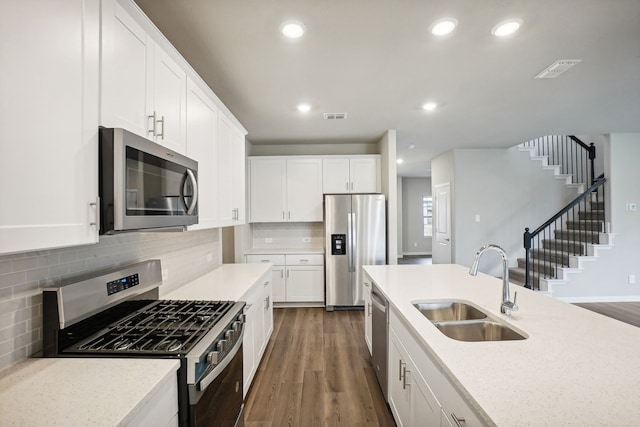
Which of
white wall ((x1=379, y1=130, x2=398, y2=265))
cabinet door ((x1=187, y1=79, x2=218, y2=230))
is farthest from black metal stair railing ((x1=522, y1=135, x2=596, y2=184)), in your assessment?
cabinet door ((x1=187, y1=79, x2=218, y2=230))

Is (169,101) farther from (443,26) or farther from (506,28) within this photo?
(506,28)

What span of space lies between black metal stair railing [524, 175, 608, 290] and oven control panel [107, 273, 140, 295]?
5.22 meters

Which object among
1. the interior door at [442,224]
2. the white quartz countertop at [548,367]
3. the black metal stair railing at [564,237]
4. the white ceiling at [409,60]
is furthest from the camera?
the interior door at [442,224]

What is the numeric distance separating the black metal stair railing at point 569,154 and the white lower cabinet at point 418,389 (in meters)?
5.89

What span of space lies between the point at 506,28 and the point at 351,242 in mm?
3043

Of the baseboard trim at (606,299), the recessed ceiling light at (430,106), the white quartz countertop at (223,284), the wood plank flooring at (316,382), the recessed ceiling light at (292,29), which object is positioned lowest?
the wood plank flooring at (316,382)

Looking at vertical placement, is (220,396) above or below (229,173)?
below

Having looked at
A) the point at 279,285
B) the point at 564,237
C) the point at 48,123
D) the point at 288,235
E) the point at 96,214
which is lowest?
the point at 279,285

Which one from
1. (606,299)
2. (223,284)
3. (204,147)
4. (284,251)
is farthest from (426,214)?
(204,147)

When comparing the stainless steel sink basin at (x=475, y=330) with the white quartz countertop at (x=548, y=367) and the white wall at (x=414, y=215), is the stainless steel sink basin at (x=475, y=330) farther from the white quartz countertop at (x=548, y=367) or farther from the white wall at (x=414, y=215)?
the white wall at (x=414, y=215)

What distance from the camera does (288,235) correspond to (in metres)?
5.05

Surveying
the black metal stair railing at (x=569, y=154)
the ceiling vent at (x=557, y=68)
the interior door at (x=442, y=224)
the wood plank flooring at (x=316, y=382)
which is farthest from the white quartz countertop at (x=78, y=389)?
the black metal stair railing at (x=569, y=154)

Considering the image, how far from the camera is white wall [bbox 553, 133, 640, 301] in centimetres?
477

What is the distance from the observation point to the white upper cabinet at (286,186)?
4762mm
